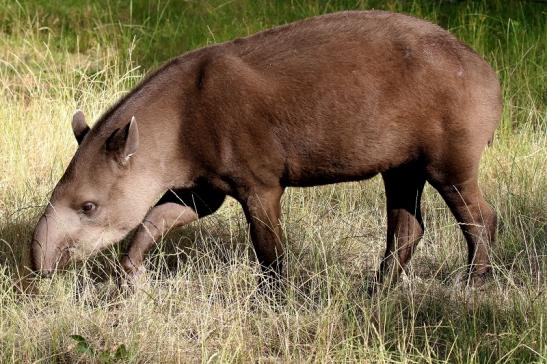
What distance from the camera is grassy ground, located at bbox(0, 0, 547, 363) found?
5230 millimetres

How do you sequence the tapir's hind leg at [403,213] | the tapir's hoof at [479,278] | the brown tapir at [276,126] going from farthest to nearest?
the tapir's hind leg at [403,213], the tapir's hoof at [479,278], the brown tapir at [276,126]

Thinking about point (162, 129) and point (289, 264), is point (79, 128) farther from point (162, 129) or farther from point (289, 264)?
point (289, 264)

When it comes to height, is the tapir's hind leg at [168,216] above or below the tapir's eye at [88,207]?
below

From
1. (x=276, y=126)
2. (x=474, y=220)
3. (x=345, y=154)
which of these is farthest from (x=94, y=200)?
(x=474, y=220)

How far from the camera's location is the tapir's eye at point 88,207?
6.05 meters

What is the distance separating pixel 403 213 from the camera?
6.71m

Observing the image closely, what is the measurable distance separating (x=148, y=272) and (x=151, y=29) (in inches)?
213

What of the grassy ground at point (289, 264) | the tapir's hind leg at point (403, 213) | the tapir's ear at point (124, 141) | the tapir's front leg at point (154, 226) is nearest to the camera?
the grassy ground at point (289, 264)

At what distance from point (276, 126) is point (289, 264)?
0.86m

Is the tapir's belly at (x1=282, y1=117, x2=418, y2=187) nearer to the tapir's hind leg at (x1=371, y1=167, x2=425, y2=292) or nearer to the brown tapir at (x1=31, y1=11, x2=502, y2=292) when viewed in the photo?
the brown tapir at (x1=31, y1=11, x2=502, y2=292)

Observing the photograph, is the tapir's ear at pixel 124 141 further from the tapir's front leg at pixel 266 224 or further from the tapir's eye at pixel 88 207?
the tapir's front leg at pixel 266 224

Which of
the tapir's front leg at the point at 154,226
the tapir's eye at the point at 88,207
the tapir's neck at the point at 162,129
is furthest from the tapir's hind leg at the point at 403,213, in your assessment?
the tapir's eye at the point at 88,207

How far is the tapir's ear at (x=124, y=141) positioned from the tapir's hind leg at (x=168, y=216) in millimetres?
530

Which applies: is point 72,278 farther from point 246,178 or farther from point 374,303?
point 374,303
